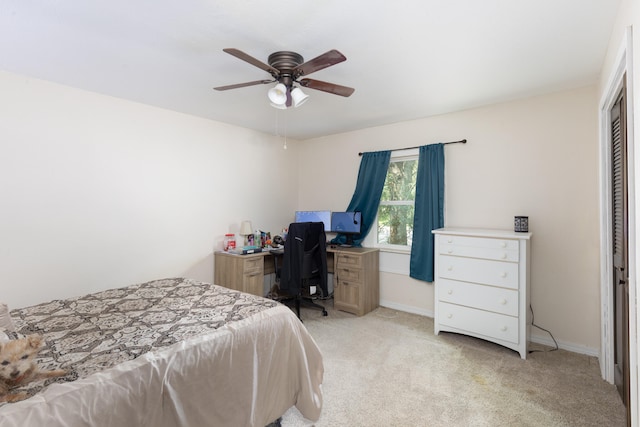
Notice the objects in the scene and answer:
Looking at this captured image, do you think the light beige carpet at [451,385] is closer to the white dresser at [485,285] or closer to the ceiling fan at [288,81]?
the white dresser at [485,285]

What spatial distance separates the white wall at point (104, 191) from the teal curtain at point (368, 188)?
5.28 feet

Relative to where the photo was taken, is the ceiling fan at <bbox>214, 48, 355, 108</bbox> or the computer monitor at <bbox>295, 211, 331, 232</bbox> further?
the computer monitor at <bbox>295, 211, 331, 232</bbox>

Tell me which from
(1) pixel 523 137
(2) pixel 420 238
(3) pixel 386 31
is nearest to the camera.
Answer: (3) pixel 386 31

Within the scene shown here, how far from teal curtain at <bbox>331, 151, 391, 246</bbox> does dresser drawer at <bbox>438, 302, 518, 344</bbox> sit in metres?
1.46

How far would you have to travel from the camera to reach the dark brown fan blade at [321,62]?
5.43 ft

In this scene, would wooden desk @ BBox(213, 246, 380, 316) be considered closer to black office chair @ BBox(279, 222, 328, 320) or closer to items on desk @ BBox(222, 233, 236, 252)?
items on desk @ BBox(222, 233, 236, 252)

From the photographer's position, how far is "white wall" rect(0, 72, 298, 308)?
246 centimetres

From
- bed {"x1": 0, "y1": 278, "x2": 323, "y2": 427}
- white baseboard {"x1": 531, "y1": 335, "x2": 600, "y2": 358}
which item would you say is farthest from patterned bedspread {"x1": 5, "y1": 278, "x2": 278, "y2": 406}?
white baseboard {"x1": 531, "y1": 335, "x2": 600, "y2": 358}

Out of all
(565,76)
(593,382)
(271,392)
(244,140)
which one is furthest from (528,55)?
(244,140)

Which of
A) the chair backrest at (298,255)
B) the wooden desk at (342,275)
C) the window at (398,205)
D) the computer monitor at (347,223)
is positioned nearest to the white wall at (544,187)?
the window at (398,205)

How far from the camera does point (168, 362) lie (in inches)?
53.1

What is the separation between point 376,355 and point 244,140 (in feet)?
10.4

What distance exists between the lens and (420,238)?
144 inches

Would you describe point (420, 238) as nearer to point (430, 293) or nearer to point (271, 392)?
point (430, 293)
